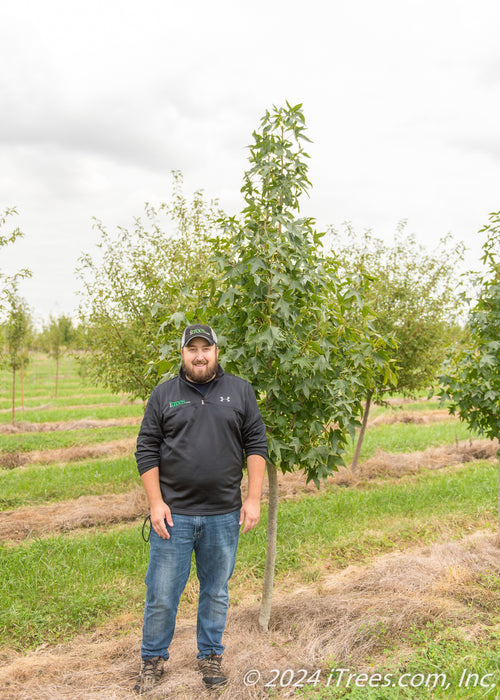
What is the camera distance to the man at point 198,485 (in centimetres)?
358

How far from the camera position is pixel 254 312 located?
4211mm

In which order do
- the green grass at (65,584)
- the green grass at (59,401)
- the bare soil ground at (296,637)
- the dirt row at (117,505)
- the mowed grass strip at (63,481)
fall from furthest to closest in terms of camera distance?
the green grass at (59,401) → the mowed grass strip at (63,481) → the dirt row at (117,505) → the green grass at (65,584) → the bare soil ground at (296,637)

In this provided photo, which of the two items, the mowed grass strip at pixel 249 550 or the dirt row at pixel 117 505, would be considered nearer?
the mowed grass strip at pixel 249 550

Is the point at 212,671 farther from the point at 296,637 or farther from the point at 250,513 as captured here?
the point at 250,513

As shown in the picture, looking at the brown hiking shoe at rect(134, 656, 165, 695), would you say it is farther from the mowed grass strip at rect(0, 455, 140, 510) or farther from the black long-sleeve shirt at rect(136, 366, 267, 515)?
the mowed grass strip at rect(0, 455, 140, 510)

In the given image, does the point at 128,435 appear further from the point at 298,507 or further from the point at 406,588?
the point at 406,588

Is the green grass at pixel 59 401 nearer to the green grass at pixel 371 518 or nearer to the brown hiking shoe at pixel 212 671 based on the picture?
the green grass at pixel 371 518

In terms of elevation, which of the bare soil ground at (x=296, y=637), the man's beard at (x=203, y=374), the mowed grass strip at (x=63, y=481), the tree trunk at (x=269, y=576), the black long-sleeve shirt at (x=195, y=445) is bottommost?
the mowed grass strip at (x=63, y=481)

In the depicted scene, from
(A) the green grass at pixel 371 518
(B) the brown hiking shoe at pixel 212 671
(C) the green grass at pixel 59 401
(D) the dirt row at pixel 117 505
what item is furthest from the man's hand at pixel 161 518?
(C) the green grass at pixel 59 401

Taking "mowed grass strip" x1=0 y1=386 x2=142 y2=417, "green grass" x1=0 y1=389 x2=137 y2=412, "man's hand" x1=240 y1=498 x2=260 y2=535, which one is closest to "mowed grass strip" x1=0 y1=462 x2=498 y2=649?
"man's hand" x1=240 y1=498 x2=260 y2=535

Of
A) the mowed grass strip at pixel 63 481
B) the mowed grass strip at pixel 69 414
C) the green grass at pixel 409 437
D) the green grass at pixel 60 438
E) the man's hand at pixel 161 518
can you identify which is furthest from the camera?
the mowed grass strip at pixel 69 414

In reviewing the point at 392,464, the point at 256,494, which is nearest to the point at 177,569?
the point at 256,494

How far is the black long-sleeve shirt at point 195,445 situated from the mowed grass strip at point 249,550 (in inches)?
92.3

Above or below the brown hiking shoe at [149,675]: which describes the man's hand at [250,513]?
above
